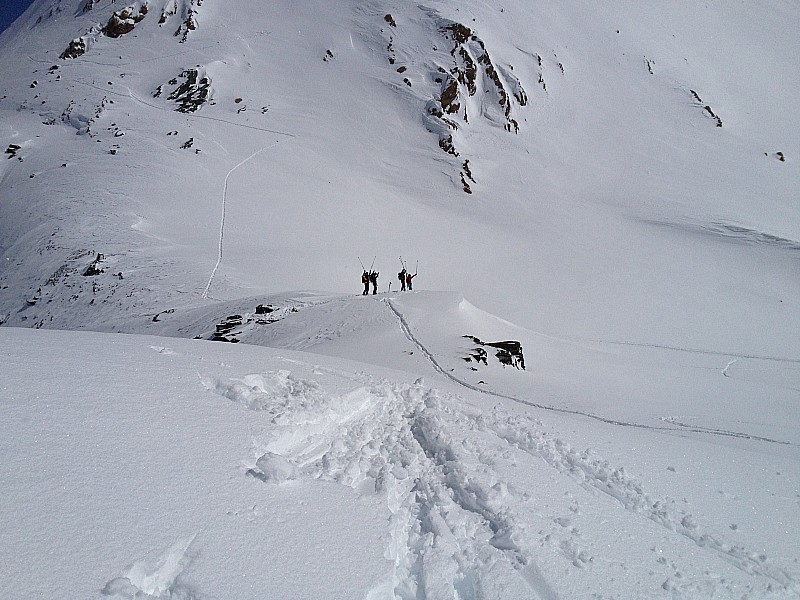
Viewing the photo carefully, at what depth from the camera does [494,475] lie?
5.18 m

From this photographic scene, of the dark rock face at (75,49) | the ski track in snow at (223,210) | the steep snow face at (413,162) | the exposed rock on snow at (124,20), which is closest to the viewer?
the ski track in snow at (223,210)

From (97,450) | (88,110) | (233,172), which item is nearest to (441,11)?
(233,172)

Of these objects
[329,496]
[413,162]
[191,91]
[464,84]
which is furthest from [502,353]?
Result: [191,91]

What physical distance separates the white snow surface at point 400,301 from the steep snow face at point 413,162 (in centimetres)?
26

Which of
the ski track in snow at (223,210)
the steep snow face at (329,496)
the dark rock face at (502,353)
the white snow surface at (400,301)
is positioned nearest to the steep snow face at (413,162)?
the ski track in snow at (223,210)

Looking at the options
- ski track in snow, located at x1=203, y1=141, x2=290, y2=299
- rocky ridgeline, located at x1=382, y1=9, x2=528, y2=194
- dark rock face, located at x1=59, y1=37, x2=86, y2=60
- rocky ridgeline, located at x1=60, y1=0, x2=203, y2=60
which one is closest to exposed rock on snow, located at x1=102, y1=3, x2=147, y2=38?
rocky ridgeline, located at x1=60, y1=0, x2=203, y2=60

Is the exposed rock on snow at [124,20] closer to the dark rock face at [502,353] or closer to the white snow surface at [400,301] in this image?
the white snow surface at [400,301]

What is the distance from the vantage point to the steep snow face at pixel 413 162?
72.0ft

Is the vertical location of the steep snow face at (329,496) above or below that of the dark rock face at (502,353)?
above

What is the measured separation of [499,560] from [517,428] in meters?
2.71

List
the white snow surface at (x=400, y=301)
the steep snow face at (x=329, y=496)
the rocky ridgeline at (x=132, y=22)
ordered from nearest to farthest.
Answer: the steep snow face at (x=329, y=496) < the white snow surface at (x=400, y=301) < the rocky ridgeline at (x=132, y=22)

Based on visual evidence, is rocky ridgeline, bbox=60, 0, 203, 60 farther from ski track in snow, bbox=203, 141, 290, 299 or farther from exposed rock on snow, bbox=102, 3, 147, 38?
ski track in snow, bbox=203, 141, 290, 299

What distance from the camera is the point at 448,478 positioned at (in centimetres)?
511

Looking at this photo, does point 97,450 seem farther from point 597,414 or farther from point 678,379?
point 678,379
